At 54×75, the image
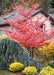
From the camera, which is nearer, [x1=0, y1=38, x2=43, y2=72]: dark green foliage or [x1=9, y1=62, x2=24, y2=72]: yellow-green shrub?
[x1=9, y1=62, x2=24, y2=72]: yellow-green shrub

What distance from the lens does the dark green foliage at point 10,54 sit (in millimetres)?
9648

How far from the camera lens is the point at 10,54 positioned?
1017 cm

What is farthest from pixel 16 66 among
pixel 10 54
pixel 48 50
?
pixel 48 50

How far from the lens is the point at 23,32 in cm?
857

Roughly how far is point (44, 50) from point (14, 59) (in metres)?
3.28

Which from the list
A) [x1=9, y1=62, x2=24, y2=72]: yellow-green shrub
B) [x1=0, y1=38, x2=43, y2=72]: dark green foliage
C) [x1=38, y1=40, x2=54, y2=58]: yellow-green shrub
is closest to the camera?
[x1=9, y1=62, x2=24, y2=72]: yellow-green shrub

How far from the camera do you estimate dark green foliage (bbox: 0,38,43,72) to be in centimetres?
965

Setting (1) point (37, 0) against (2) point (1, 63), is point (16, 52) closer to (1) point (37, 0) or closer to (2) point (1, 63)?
(2) point (1, 63)

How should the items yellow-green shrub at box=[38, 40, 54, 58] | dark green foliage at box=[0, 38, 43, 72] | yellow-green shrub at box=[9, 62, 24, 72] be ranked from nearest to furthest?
yellow-green shrub at box=[9, 62, 24, 72]
dark green foliage at box=[0, 38, 43, 72]
yellow-green shrub at box=[38, 40, 54, 58]

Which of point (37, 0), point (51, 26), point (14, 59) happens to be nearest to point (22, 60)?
point (14, 59)

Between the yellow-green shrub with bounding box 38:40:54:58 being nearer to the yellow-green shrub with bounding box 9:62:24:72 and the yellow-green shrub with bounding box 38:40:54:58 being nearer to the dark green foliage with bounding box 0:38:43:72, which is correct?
the dark green foliage with bounding box 0:38:43:72

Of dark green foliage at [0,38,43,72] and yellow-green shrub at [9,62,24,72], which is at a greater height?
dark green foliage at [0,38,43,72]

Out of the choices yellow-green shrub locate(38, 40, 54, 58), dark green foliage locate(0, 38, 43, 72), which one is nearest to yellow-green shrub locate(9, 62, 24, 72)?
dark green foliage locate(0, 38, 43, 72)

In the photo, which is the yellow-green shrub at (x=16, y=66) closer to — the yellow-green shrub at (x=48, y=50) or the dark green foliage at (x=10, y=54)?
the dark green foliage at (x=10, y=54)
